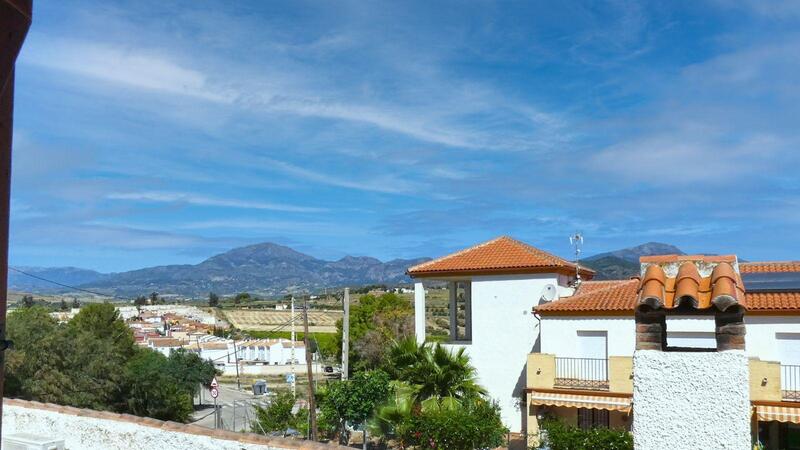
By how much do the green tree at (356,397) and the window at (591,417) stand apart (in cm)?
692

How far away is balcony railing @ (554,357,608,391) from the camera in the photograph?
22.8 meters

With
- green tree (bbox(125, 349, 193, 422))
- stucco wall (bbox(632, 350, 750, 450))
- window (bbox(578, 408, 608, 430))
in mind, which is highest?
stucco wall (bbox(632, 350, 750, 450))

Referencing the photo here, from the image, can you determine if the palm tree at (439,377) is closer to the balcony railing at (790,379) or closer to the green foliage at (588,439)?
the green foliage at (588,439)

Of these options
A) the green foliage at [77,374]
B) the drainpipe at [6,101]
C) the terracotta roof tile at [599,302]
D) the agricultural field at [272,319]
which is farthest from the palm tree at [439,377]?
the agricultural field at [272,319]

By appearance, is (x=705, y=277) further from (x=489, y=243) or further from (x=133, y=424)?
(x=489, y=243)

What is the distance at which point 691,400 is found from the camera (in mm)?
3693

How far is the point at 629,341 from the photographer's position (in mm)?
22906

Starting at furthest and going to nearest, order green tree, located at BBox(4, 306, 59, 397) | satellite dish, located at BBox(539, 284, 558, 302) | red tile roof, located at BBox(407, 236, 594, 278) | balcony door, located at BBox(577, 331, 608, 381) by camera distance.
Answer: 1. green tree, located at BBox(4, 306, 59, 397)
2. red tile roof, located at BBox(407, 236, 594, 278)
3. satellite dish, located at BBox(539, 284, 558, 302)
4. balcony door, located at BBox(577, 331, 608, 381)

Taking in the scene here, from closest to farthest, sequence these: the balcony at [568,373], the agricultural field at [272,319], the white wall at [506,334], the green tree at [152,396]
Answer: the balcony at [568,373], the white wall at [506,334], the green tree at [152,396], the agricultural field at [272,319]

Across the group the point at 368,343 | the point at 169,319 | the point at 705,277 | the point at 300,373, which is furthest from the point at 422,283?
the point at 169,319

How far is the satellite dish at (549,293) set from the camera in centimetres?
2578

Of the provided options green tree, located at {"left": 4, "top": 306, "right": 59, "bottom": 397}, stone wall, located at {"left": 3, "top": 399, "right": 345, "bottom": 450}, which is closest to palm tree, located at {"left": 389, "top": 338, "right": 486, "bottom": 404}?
stone wall, located at {"left": 3, "top": 399, "right": 345, "bottom": 450}

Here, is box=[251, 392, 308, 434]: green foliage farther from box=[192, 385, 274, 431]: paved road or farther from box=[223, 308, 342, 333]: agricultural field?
box=[223, 308, 342, 333]: agricultural field

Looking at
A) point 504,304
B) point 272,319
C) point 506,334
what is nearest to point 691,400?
point 506,334
